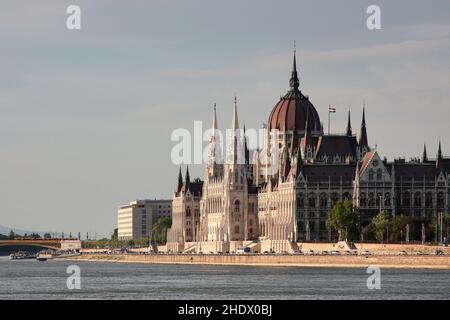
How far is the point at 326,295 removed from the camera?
127 meters

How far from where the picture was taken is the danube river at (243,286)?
127m

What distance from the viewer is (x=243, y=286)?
14500 cm

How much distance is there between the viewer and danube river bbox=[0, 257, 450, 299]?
416 feet
